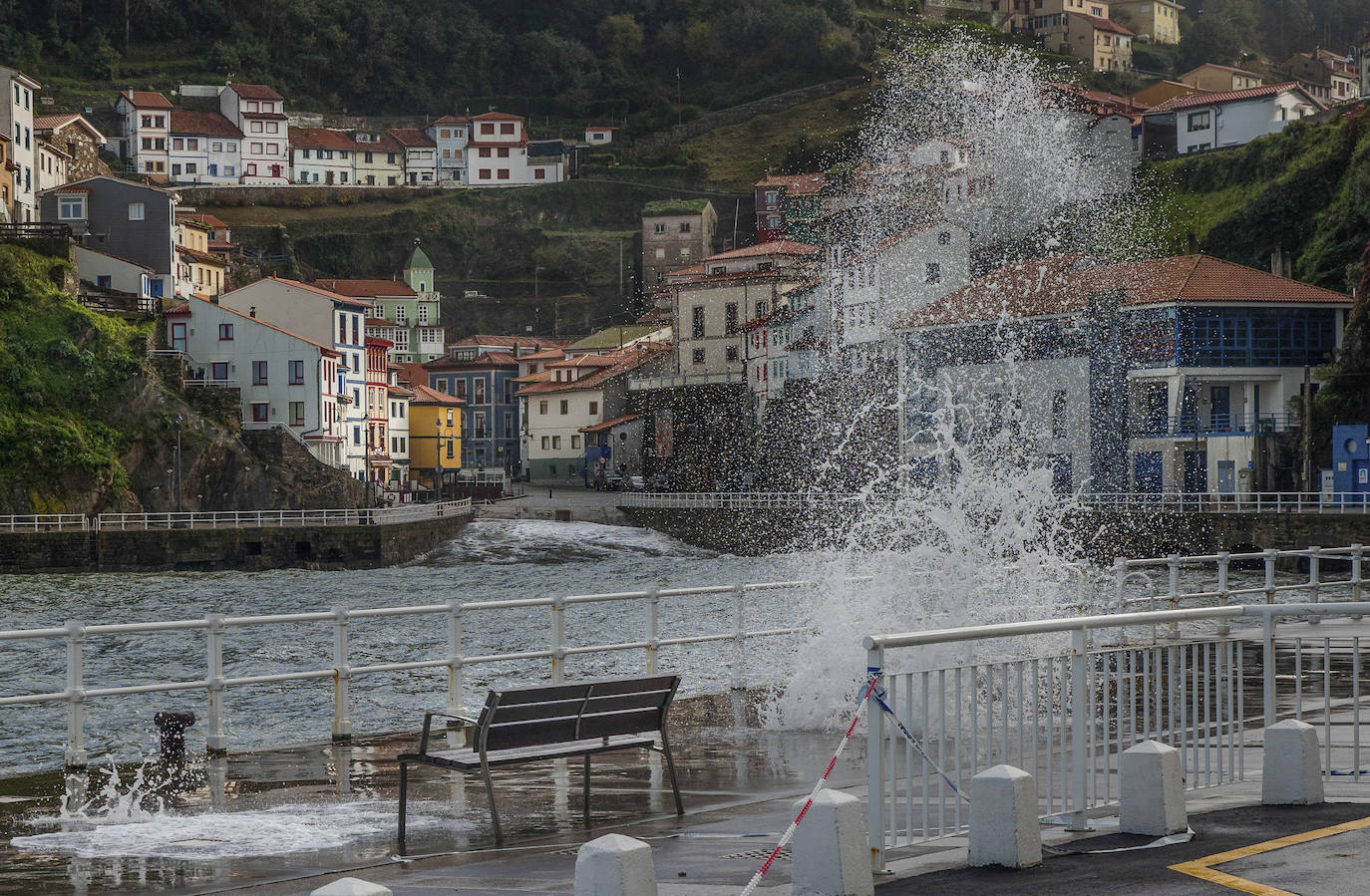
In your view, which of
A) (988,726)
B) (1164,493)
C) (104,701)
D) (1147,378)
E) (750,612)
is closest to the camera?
(988,726)

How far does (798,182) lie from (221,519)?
68684 millimetres

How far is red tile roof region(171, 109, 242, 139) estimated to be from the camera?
142 metres

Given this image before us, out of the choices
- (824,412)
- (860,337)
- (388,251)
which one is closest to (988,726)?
(860,337)

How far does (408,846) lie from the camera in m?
9.37

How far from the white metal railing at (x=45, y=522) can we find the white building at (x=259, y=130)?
86.0 m

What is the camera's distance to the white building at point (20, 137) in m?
83.4

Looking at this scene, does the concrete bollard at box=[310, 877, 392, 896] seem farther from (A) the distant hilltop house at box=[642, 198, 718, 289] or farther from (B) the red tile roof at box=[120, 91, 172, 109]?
(B) the red tile roof at box=[120, 91, 172, 109]

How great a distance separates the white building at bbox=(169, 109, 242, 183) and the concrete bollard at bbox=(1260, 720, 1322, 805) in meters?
141

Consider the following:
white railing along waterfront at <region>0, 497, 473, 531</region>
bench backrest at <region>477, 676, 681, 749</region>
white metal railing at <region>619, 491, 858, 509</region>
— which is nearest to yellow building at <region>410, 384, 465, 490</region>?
white metal railing at <region>619, 491, 858, 509</region>

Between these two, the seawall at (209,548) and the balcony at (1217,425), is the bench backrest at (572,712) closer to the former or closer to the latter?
the balcony at (1217,425)

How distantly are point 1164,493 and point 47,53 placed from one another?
134m

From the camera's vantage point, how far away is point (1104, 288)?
64000 millimetres

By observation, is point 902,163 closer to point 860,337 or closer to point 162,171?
point 860,337

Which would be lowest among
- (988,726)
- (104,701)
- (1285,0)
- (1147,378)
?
(104,701)
